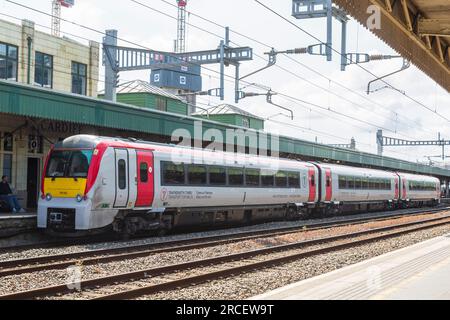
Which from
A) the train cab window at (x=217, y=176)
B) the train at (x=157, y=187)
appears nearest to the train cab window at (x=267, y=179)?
the train at (x=157, y=187)

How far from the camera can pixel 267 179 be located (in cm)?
2284

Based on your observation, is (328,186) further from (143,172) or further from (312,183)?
(143,172)

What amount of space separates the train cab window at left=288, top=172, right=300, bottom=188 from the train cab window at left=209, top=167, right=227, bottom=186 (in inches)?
209

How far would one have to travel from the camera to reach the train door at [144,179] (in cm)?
1611

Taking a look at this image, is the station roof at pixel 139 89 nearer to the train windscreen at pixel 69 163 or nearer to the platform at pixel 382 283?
the train windscreen at pixel 69 163

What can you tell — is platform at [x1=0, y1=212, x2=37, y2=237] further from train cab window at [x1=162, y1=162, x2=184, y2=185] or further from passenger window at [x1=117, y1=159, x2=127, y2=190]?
train cab window at [x1=162, y1=162, x2=184, y2=185]

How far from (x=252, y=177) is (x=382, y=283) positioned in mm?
13445

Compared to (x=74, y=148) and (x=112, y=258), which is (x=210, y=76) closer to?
(x=74, y=148)

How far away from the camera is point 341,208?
3134 centimetres

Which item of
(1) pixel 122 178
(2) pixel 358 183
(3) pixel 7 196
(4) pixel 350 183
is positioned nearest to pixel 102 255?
(1) pixel 122 178

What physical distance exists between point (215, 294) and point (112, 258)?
4.22 meters

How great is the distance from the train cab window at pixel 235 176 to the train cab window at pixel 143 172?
4.64 meters

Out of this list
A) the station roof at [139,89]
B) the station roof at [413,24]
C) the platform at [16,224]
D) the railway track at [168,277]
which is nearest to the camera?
the railway track at [168,277]

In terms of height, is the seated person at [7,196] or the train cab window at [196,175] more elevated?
the train cab window at [196,175]
